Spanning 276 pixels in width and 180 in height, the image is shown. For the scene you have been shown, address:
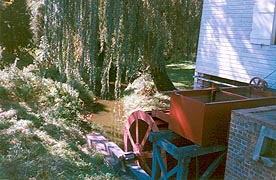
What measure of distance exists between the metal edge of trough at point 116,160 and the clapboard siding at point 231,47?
272 centimetres

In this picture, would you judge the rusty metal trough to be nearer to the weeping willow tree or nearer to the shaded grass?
the weeping willow tree

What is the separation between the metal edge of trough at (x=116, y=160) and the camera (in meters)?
6.48

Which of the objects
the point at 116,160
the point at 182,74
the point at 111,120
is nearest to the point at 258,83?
the point at 116,160

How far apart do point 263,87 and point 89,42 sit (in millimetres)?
3286

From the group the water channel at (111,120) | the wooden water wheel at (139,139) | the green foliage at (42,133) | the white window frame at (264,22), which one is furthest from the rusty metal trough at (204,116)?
the water channel at (111,120)

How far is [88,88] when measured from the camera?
12711 mm

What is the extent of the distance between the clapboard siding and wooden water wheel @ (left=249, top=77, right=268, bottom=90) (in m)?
0.15

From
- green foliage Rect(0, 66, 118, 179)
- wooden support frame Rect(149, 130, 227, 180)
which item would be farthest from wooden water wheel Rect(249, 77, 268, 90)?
green foliage Rect(0, 66, 118, 179)

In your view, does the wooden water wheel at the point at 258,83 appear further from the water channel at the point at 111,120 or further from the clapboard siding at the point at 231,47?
the water channel at the point at 111,120

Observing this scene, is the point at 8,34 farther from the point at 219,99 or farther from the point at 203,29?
the point at 219,99

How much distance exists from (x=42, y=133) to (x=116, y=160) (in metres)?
1.70

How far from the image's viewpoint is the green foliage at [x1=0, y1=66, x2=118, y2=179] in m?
5.00

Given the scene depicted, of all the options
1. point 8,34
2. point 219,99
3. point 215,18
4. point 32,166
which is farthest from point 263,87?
point 8,34

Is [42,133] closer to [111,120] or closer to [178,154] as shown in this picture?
[178,154]
